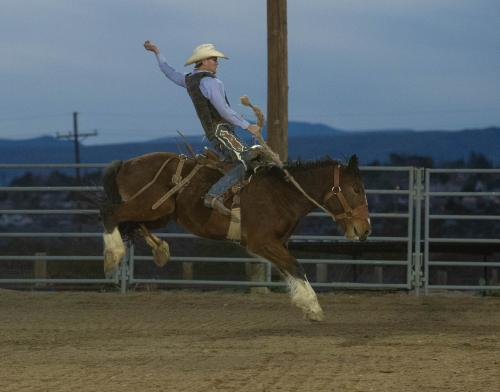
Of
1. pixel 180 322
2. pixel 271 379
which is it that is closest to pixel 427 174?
pixel 180 322

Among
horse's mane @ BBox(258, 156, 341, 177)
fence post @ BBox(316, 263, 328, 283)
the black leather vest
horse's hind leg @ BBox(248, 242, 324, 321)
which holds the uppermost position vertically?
the black leather vest

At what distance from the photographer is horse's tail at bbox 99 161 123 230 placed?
9.77m

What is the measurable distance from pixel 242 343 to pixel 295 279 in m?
0.77

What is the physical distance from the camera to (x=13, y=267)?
2003cm

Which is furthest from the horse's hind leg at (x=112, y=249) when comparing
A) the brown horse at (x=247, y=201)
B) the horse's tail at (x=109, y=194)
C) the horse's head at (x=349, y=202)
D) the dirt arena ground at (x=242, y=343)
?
the horse's head at (x=349, y=202)

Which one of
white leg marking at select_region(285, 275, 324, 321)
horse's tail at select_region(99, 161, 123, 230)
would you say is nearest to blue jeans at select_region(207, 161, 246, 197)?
horse's tail at select_region(99, 161, 123, 230)

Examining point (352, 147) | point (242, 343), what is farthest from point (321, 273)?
point (352, 147)

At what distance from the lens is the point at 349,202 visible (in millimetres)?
9547

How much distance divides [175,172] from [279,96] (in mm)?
3644

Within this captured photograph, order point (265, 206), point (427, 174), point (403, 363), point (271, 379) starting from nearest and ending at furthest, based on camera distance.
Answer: point (271, 379), point (403, 363), point (265, 206), point (427, 174)

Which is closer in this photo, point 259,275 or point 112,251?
point 112,251

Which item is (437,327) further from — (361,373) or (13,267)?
(13,267)

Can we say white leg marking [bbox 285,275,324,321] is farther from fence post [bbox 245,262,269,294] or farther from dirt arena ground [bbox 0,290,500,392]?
fence post [bbox 245,262,269,294]

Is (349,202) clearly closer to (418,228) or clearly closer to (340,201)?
(340,201)
